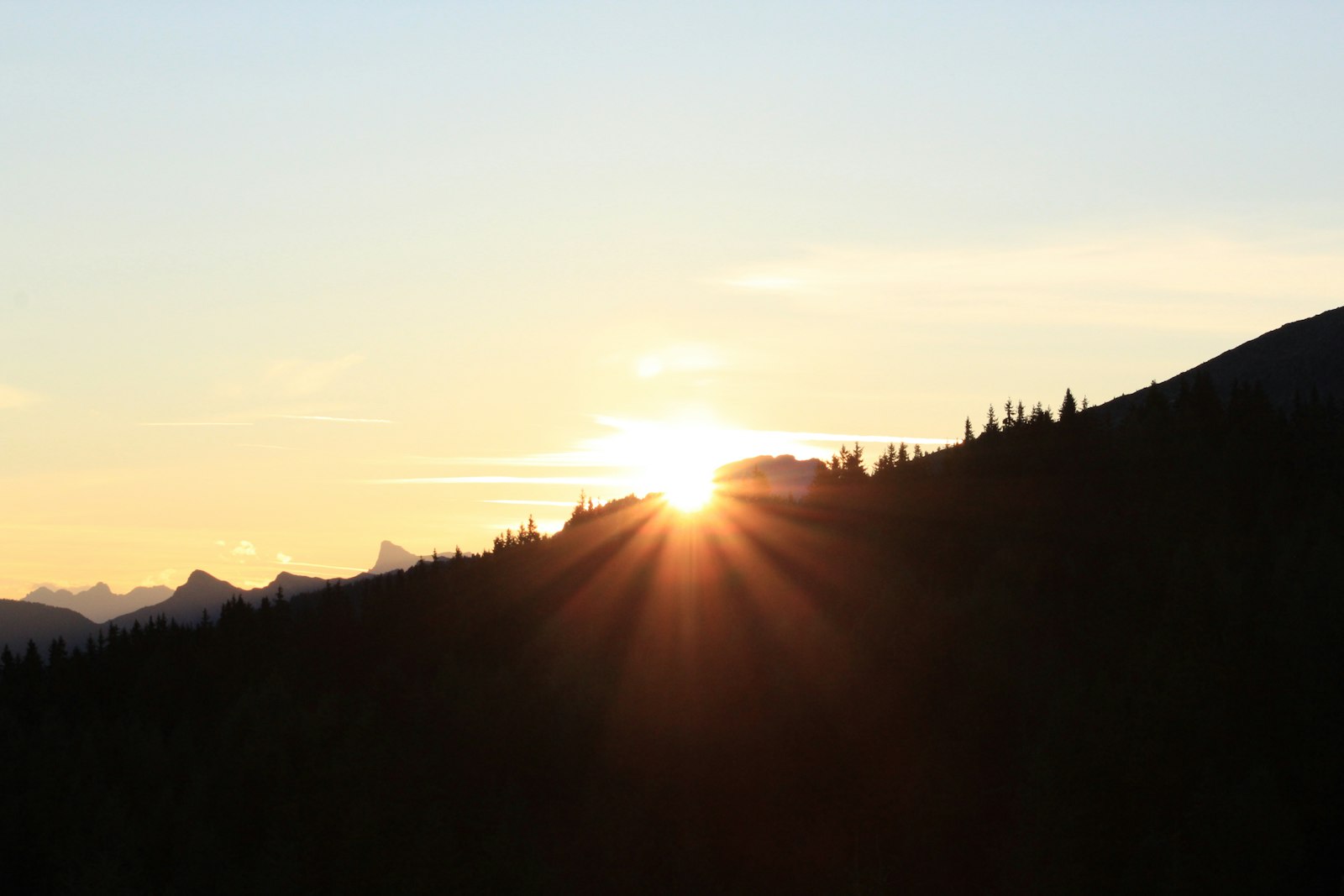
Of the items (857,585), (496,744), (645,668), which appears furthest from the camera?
(857,585)

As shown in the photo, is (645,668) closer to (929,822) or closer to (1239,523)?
(929,822)

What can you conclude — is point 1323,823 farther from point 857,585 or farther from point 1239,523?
point 857,585

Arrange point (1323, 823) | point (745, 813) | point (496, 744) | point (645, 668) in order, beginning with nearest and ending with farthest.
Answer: point (1323, 823)
point (745, 813)
point (496, 744)
point (645, 668)

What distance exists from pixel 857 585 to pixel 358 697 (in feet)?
238

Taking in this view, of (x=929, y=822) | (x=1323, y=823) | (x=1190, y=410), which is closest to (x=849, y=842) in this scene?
(x=929, y=822)

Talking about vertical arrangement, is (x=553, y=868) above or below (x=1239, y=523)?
below

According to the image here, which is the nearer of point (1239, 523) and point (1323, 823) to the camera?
point (1323, 823)

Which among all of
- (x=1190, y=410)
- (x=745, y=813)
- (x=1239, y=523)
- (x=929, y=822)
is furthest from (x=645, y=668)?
(x=1190, y=410)

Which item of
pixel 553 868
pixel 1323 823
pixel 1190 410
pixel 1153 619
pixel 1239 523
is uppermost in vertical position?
pixel 1190 410

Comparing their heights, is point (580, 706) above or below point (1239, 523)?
below

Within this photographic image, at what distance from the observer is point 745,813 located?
373 feet

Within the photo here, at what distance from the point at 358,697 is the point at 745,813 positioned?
54627 mm

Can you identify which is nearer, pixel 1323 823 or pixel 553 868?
pixel 1323 823

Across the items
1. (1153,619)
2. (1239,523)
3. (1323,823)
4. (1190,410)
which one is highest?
(1190,410)
